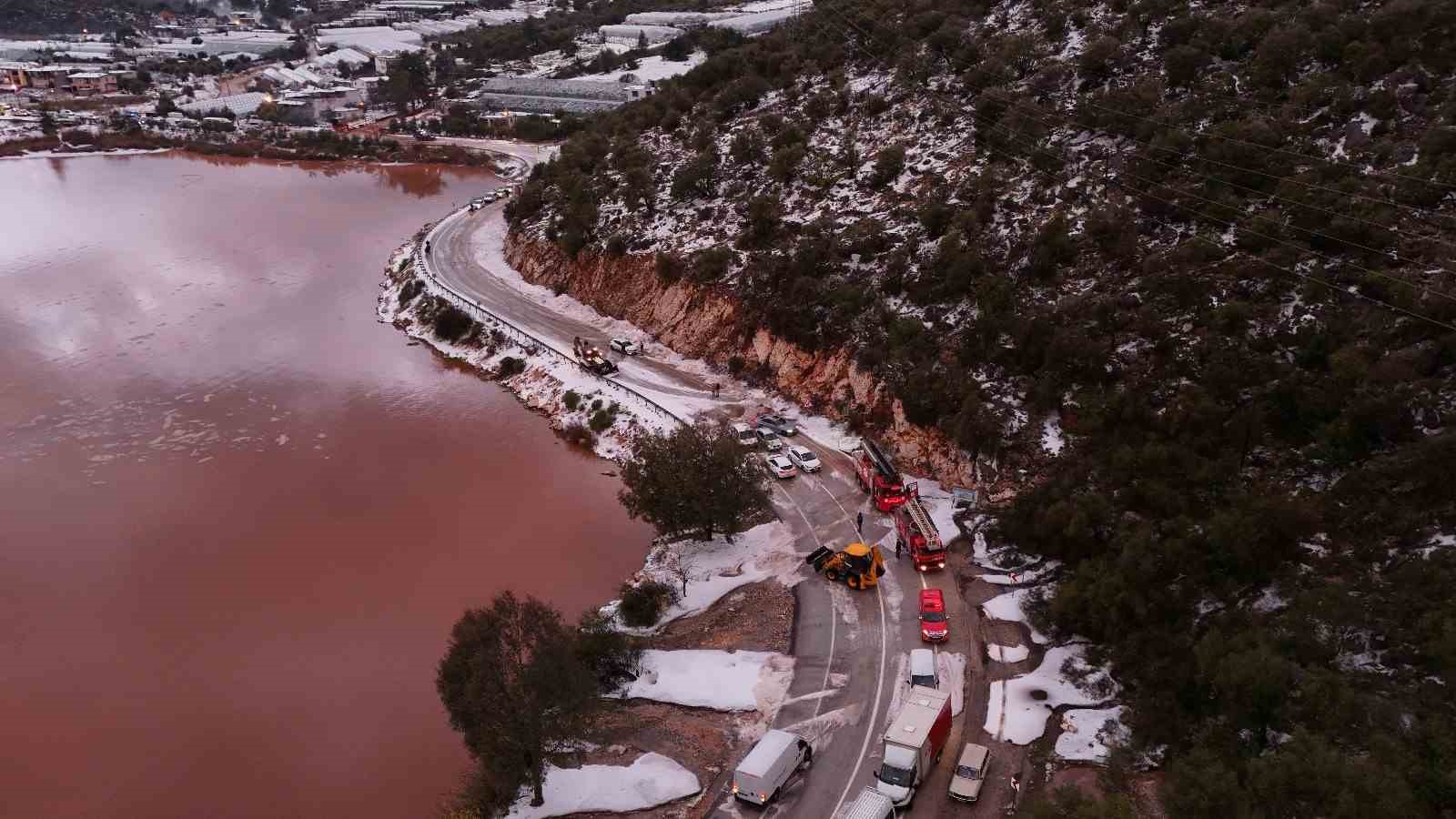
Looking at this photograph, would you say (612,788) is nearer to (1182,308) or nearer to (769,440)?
(769,440)

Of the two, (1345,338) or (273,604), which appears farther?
(273,604)

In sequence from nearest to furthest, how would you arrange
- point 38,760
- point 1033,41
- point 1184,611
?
point 1184,611 → point 38,760 → point 1033,41

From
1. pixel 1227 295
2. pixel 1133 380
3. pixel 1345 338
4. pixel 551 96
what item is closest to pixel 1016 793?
pixel 1133 380

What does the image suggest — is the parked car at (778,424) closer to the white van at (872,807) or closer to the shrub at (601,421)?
the shrub at (601,421)

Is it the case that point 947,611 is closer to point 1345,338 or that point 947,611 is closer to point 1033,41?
point 1345,338

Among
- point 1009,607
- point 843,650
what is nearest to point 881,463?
point 1009,607
